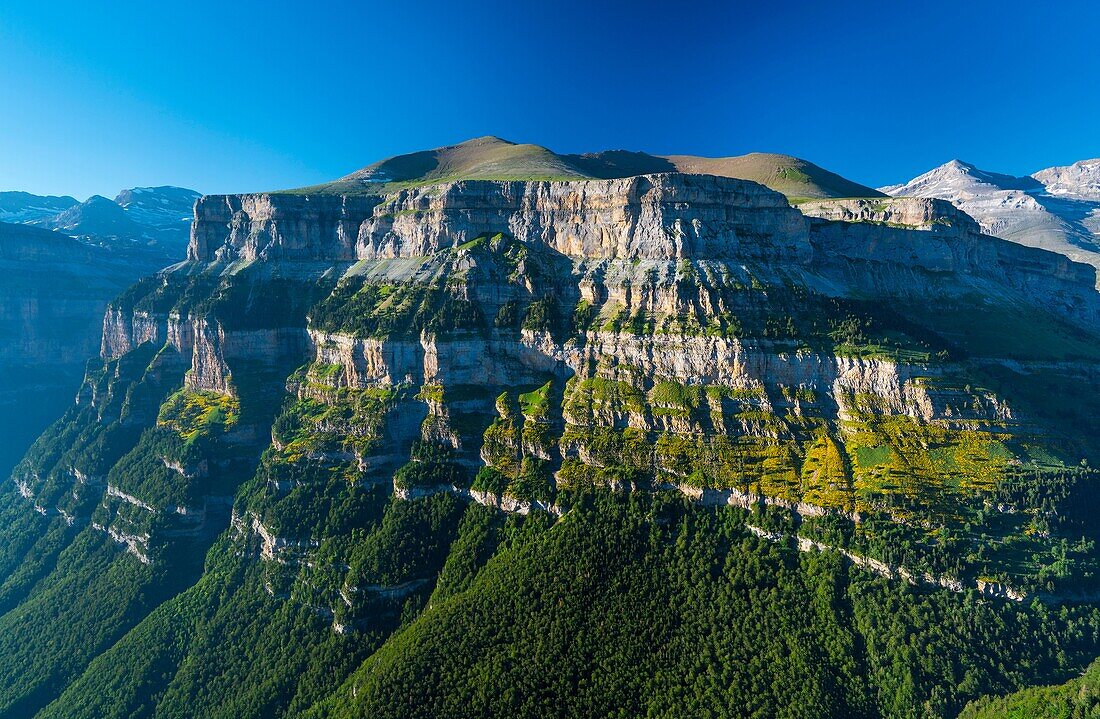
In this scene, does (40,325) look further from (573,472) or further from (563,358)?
(573,472)

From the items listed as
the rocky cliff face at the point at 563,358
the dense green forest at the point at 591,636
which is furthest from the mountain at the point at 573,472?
the rocky cliff face at the point at 563,358

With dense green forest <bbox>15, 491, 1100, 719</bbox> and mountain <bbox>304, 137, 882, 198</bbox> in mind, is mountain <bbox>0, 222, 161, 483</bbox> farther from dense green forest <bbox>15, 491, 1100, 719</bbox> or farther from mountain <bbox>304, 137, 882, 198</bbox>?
dense green forest <bbox>15, 491, 1100, 719</bbox>

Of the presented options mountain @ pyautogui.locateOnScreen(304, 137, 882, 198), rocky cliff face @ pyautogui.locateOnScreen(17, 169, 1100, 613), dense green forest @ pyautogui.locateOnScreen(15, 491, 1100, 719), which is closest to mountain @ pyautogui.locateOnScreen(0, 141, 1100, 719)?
dense green forest @ pyautogui.locateOnScreen(15, 491, 1100, 719)

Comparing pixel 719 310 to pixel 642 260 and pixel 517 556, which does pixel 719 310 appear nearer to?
pixel 642 260

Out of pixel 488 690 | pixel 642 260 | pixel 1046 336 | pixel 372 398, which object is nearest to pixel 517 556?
pixel 488 690

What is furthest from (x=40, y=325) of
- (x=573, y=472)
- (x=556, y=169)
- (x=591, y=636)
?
(x=591, y=636)

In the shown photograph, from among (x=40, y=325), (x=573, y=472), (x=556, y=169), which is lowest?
(x=573, y=472)
